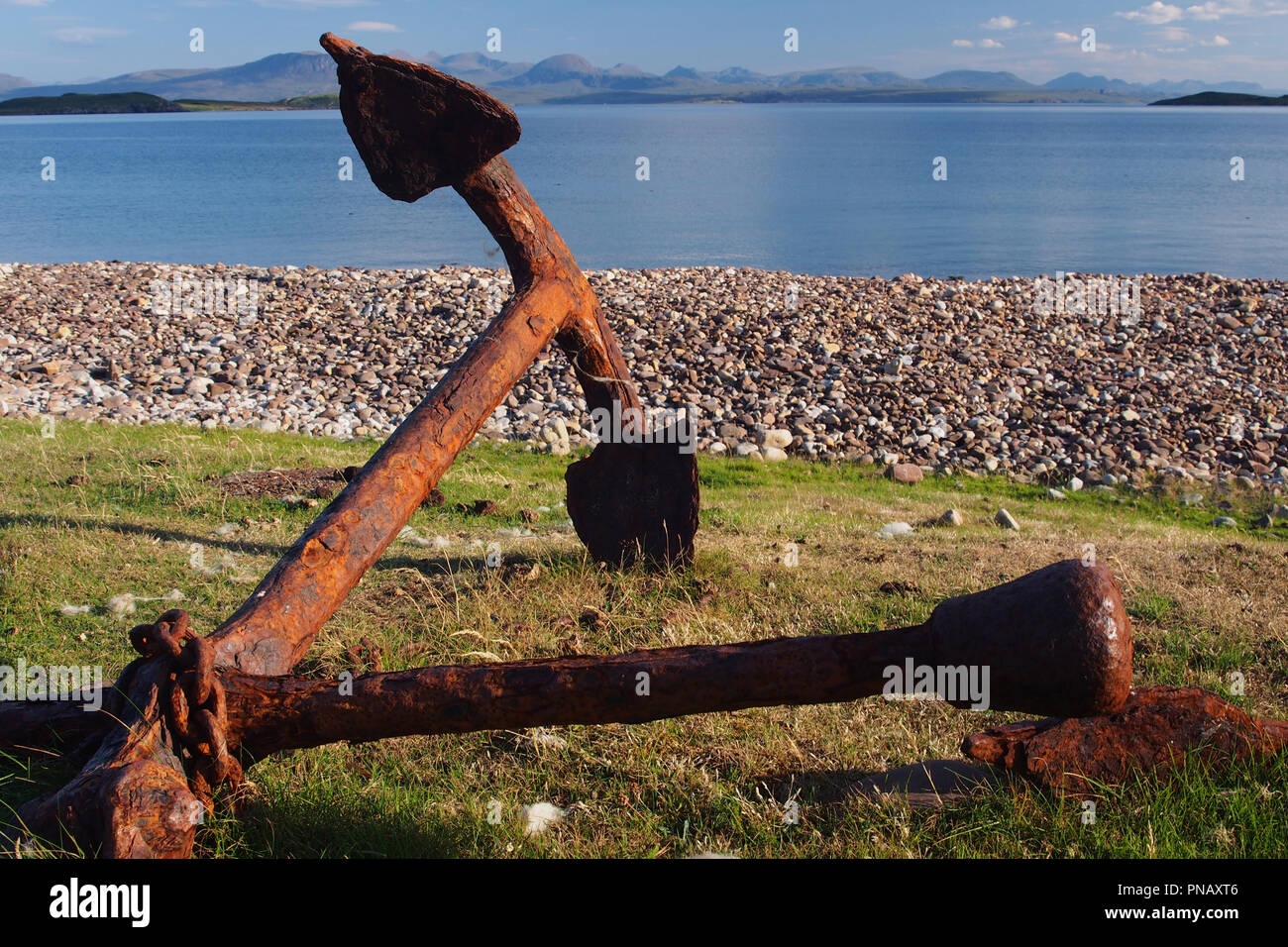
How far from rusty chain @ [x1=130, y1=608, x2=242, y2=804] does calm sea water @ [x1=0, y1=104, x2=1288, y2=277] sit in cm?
272

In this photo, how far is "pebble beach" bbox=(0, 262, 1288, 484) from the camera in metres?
9.34

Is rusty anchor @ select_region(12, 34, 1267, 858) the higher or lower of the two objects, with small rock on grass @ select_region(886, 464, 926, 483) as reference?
higher

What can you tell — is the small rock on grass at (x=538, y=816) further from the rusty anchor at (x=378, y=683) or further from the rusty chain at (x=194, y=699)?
the rusty chain at (x=194, y=699)

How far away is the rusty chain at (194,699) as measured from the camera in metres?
2.28

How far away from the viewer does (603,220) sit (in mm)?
29547

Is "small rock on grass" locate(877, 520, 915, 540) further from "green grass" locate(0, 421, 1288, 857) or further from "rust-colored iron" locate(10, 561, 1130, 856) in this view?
"rust-colored iron" locate(10, 561, 1130, 856)

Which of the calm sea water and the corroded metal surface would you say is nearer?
the corroded metal surface

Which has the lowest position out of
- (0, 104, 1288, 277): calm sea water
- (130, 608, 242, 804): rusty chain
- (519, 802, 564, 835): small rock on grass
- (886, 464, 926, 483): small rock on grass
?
(886, 464, 926, 483): small rock on grass

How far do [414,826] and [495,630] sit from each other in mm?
1374

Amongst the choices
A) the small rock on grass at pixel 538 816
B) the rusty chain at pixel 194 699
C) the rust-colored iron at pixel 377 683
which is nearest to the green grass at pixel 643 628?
the small rock on grass at pixel 538 816

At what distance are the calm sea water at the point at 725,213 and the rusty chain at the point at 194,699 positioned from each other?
2719 millimetres

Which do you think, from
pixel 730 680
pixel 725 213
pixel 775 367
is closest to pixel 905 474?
pixel 775 367

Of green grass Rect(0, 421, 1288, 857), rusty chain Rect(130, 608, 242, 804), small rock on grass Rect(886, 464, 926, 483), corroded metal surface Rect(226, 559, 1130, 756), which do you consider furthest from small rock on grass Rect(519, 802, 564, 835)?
small rock on grass Rect(886, 464, 926, 483)
